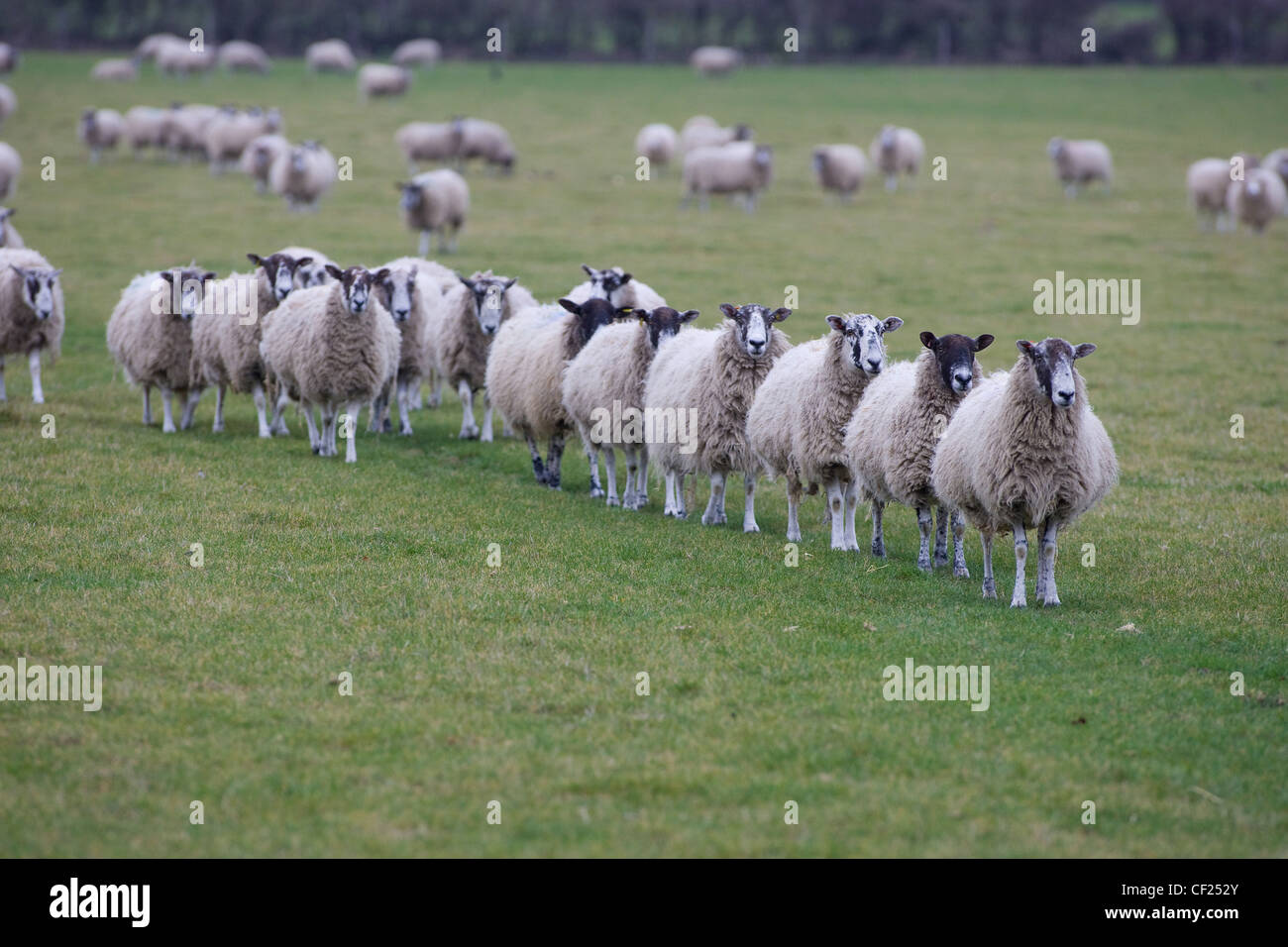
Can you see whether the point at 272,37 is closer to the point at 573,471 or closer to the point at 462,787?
the point at 573,471

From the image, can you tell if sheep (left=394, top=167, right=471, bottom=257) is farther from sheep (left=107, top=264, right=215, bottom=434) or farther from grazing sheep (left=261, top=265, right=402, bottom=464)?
grazing sheep (left=261, top=265, right=402, bottom=464)

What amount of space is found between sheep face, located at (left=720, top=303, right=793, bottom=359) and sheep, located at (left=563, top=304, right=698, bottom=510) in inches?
45.9

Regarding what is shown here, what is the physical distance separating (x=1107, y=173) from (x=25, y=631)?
39727 millimetres

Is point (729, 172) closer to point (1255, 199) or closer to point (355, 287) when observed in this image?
point (1255, 199)

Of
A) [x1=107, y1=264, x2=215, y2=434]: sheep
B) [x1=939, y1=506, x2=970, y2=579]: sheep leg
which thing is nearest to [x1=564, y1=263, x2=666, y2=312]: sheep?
[x1=107, y1=264, x2=215, y2=434]: sheep

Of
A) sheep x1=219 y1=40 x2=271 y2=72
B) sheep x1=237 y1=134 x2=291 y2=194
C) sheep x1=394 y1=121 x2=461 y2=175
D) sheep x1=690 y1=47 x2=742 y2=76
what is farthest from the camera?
sheep x1=690 y1=47 x2=742 y2=76

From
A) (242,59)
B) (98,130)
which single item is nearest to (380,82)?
(242,59)

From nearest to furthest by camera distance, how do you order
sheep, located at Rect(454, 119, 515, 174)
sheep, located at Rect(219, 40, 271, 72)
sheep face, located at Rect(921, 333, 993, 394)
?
sheep face, located at Rect(921, 333, 993, 394)
sheep, located at Rect(454, 119, 515, 174)
sheep, located at Rect(219, 40, 271, 72)

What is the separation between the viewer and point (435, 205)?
3127cm

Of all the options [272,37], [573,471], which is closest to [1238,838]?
[573,471]

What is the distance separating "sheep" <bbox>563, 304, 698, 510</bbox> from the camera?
14.0m

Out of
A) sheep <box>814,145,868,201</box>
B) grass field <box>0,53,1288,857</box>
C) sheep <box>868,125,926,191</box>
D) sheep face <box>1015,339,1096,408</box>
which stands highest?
sheep <box>868,125,926,191</box>

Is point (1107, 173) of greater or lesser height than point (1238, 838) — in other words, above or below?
above

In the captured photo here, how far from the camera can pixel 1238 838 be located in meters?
6.51
